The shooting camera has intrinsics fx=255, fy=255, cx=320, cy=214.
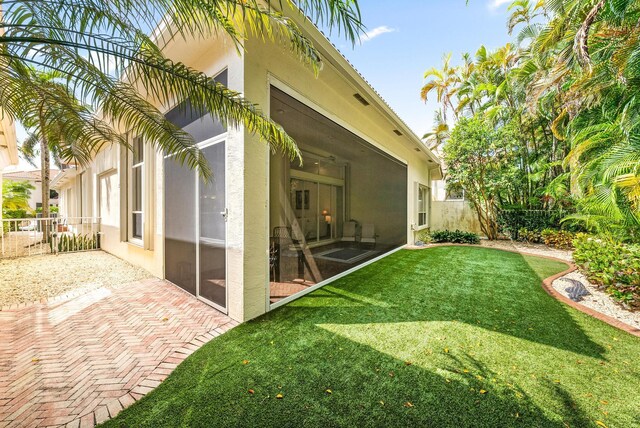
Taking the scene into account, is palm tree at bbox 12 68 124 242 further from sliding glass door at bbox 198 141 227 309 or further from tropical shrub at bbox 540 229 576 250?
tropical shrub at bbox 540 229 576 250

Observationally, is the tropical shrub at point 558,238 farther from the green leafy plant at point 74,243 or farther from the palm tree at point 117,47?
the green leafy plant at point 74,243

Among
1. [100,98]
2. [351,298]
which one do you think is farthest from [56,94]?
[351,298]

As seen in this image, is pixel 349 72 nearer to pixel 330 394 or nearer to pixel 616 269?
pixel 330 394

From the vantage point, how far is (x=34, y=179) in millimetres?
22234

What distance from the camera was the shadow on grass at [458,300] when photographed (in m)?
3.63

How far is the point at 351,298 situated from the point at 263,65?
165 inches

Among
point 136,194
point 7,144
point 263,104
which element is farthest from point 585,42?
point 7,144

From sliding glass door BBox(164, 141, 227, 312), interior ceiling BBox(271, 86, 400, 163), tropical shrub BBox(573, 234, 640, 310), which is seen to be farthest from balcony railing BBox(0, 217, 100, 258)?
tropical shrub BBox(573, 234, 640, 310)

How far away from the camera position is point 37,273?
6.39m

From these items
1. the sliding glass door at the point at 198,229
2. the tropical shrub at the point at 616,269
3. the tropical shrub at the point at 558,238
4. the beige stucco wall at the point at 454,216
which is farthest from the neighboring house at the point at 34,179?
the tropical shrub at the point at 558,238

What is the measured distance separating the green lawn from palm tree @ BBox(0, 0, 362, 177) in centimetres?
261

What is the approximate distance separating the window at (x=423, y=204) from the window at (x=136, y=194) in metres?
11.5

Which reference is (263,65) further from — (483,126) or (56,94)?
(483,126)

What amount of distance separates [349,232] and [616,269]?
5302 millimetres
